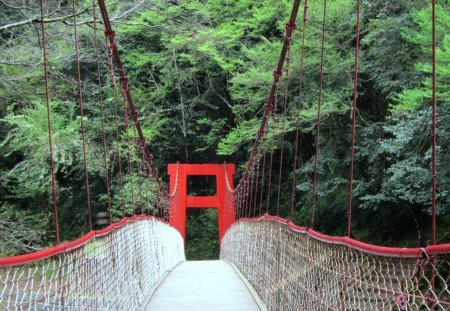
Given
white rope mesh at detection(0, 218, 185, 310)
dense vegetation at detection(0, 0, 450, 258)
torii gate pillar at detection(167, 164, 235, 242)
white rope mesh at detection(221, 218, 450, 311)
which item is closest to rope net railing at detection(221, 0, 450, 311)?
white rope mesh at detection(221, 218, 450, 311)

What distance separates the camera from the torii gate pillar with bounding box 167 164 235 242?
26.5 ft

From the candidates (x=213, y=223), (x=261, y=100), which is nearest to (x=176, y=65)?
(x=261, y=100)

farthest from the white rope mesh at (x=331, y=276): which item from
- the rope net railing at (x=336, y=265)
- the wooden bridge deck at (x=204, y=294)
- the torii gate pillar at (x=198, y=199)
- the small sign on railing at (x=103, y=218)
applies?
the small sign on railing at (x=103, y=218)

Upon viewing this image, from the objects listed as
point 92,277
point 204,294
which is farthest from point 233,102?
point 92,277

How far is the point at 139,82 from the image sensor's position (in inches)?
357

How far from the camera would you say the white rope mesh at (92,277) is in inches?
43.4

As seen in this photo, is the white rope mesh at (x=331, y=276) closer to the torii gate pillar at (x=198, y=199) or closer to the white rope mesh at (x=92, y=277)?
the white rope mesh at (x=92, y=277)

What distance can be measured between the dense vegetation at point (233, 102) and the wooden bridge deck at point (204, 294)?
4.03ft

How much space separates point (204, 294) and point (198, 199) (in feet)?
18.2

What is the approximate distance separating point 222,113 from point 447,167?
556 cm

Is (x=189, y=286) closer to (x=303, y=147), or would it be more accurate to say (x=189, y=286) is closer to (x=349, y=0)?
(x=349, y=0)

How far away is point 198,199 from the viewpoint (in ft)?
27.5

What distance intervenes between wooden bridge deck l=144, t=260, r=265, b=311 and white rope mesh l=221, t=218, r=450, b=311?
0.35ft

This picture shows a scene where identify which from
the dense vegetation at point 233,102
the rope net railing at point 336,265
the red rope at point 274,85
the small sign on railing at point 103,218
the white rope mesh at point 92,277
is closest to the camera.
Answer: the rope net railing at point 336,265
